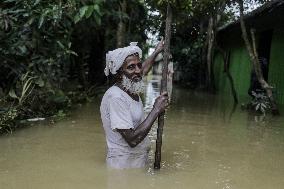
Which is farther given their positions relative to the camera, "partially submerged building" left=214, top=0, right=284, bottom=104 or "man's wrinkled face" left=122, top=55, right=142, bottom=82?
"partially submerged building" left=214, top=0, right=284, bottom=104

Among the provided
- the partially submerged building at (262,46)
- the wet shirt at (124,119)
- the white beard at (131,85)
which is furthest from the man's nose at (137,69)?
the partially submerged building at (262,46)

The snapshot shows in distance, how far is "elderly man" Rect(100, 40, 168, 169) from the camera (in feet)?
14.6

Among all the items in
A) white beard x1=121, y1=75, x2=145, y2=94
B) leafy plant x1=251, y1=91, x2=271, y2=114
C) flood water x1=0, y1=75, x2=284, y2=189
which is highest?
white beard x1=121, y1=75, x2=145, y2=94

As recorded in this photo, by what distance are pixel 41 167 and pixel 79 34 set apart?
8.34 metres

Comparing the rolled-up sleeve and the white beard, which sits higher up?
the white beard

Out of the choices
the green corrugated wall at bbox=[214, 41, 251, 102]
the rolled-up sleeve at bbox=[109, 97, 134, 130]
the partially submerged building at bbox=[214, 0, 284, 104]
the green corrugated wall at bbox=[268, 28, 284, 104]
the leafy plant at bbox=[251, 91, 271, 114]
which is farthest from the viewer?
the green corrugated wall at bbox=[214, 41, 251, 102]

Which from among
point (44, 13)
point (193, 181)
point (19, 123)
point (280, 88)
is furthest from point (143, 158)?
point (280, 88)

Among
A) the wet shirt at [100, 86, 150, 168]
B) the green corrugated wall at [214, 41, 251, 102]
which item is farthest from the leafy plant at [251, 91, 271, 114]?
the wet shirt at [100, 86, 150, 168]

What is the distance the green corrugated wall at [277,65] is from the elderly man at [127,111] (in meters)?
8.33

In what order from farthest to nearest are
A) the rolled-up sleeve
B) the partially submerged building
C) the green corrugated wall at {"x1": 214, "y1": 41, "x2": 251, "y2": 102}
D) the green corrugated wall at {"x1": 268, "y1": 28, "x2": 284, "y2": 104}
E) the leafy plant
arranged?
the green corrugated wall at {"x1": 214, "y1": 41, "x2": 251, "y2": 102}, the green corrugated wall at {"x1": 268, "y1": 28, "x2": 284, "y2": 104}, the partially submerged building, the leafy plant, the rolled-up sleeve

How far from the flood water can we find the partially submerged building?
12.2 ft

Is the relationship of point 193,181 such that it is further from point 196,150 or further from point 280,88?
point 280,88

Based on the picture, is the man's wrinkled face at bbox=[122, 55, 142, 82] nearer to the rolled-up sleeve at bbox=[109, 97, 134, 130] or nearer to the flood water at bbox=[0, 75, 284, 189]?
the rolled-up sleeve at bbox=[109, 97, 134, 130]

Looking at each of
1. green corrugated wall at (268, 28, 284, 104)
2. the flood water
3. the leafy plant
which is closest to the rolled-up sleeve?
the flood water
